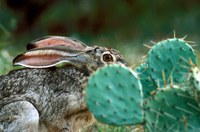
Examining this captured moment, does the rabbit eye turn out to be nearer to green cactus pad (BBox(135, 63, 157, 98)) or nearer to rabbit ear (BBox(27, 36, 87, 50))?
rabbit ear (BBox(27, 36, 87, 50))

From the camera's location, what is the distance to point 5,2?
768 inches

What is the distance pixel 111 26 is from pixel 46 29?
4.18 ft

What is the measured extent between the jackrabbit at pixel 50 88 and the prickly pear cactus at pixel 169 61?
109 centimetres

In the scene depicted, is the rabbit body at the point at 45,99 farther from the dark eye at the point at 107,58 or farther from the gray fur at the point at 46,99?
the dark eye at the point at 107,58

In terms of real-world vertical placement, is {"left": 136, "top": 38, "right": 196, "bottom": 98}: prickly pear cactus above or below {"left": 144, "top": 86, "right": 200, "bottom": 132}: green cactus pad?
above

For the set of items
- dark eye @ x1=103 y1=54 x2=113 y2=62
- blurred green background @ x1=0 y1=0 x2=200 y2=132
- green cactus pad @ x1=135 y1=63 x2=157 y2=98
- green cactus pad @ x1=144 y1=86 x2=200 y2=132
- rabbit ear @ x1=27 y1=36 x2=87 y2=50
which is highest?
blurred green background @ x1=0 y1=0 x2=200 y2=132

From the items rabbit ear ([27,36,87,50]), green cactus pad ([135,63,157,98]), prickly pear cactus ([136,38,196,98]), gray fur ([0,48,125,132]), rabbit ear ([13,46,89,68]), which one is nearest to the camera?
prickly pear cactus ([136,38,196,98])

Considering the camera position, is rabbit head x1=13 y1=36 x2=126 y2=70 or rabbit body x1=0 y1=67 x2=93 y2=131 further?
rabbit head x1=13 y1=36 x2=126 y2=70

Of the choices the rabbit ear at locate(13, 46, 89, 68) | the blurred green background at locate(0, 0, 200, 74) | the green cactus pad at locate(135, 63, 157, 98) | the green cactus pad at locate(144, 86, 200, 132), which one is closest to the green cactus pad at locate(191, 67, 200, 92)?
the green cactus pad at locate(144, 86, 200, 132)

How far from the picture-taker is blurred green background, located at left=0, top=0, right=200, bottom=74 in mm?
17456

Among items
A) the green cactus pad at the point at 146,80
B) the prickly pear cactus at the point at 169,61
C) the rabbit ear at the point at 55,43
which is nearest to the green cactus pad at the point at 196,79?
the prickly pear cactus at the point at 169,61

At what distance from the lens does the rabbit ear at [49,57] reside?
9977 mm

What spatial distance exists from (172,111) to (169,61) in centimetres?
53

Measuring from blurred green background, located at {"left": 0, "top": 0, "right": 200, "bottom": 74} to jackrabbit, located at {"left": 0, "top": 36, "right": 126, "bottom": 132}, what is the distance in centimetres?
631
